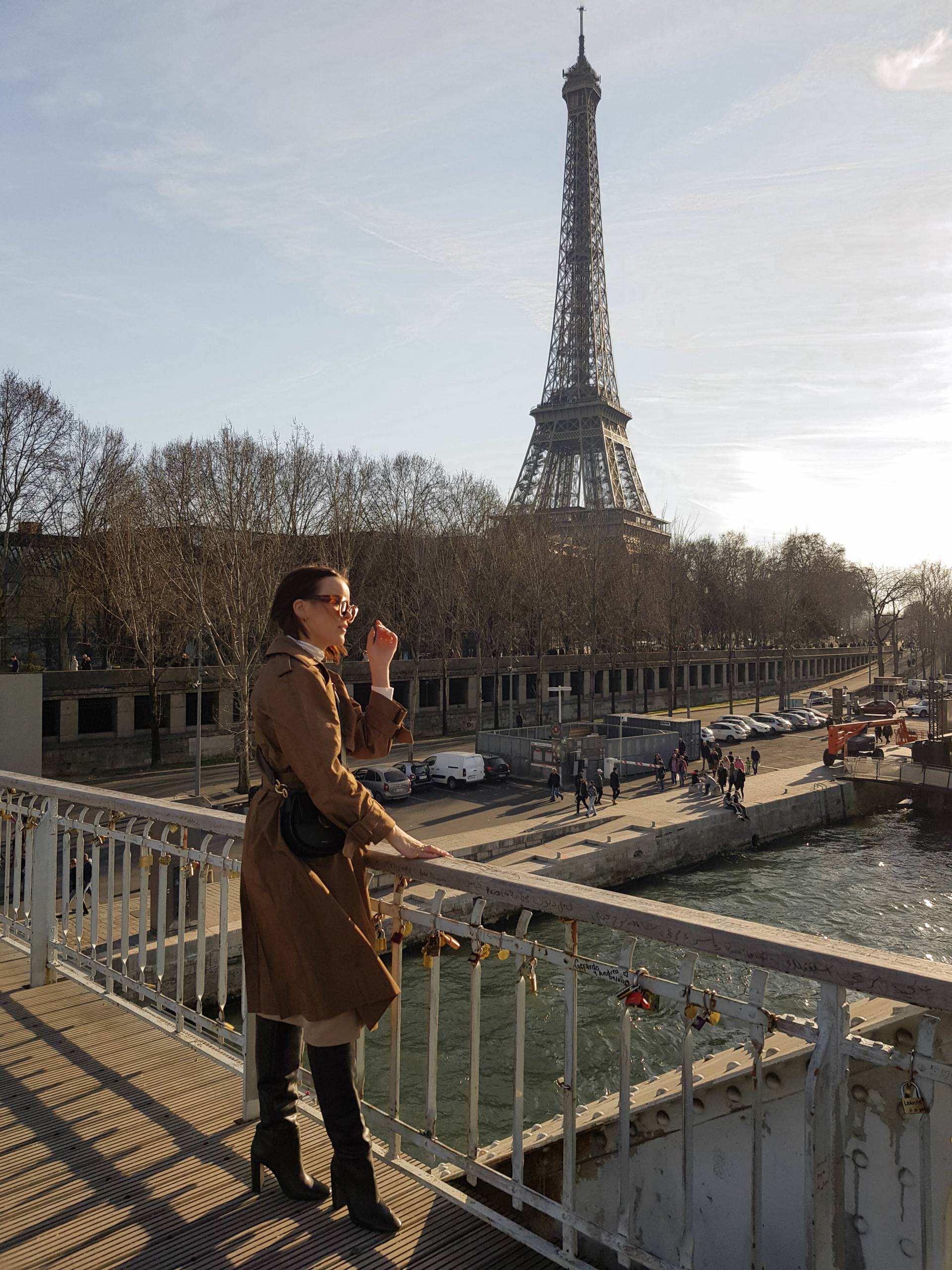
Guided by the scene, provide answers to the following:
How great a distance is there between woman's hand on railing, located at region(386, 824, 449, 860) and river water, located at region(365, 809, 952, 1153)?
375cm

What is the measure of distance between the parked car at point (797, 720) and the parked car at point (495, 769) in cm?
2709

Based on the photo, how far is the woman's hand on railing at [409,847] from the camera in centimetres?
290

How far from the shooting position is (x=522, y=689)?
53.6 meters

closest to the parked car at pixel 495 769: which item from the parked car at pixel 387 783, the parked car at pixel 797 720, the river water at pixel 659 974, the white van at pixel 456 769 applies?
the white van at pixel 456 769

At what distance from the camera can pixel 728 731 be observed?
46469 mm

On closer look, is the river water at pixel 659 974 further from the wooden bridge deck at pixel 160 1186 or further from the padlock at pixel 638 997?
the padlock at pixel 638 997

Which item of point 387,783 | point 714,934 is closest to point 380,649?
point 714,934

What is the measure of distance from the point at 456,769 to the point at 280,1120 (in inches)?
1080

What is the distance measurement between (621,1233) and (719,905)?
2043cm

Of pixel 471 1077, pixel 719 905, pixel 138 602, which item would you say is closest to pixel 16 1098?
pixel 471 1077

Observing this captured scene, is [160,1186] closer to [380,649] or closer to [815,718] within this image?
[380,649]

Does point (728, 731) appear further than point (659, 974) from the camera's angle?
Yes

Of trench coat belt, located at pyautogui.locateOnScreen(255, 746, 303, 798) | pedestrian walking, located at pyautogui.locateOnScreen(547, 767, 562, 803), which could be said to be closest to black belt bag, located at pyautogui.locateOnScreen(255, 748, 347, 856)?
trench coat belt, located at pyautogui.locateOnScreen(255, 746, 303, 798)

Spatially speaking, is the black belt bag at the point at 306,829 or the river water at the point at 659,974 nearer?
the black belt bag at the point at 306,829
